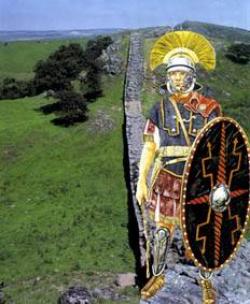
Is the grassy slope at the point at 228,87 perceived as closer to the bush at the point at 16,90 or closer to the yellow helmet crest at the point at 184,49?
the bush at the point at 16,90

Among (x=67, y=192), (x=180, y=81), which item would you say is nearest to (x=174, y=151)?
(x=180, y=81)

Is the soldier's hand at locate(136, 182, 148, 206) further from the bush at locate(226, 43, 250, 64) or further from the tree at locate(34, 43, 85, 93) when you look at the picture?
the bush at locate(226, 43, 250, 64)

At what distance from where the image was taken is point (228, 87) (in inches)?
1764

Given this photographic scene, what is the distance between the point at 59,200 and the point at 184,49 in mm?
20617

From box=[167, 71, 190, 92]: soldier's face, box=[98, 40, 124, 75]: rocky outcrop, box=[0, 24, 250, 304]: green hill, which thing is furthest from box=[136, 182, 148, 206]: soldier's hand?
box=[98, 40, 124, 75]: rocky outcrop

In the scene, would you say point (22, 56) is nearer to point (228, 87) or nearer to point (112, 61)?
point (112, 61)

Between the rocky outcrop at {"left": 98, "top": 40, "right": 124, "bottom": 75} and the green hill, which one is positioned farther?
the rocky outcrop at {"left": 98, "top": 40, "right": 124, "bottom": 75}

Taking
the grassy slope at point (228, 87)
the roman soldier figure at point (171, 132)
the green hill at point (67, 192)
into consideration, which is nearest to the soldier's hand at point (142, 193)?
the roman soldier figure at point (171, 132)

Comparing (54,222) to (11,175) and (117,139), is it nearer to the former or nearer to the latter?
(11,175)

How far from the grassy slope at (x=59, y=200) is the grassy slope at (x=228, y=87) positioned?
2448mm

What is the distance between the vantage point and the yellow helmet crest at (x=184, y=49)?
35.2ft

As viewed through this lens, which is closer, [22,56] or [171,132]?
[171,132]

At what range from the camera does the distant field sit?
117 metres

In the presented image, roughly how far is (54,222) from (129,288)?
8797mm
